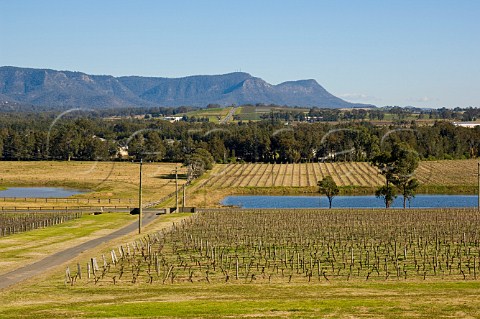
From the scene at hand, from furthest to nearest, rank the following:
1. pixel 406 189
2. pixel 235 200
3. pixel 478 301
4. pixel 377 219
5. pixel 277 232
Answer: pixel 235 200, pixel 406 189, pixel 377 219, pixel 277 232, pixel 478 301

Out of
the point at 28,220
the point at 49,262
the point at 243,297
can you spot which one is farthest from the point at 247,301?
the point at 28,220

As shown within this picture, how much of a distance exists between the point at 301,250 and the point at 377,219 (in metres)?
31.4

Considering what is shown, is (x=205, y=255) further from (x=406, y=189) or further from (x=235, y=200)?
(x=235, y=200)

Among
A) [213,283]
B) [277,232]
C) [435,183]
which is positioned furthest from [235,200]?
[213,283]

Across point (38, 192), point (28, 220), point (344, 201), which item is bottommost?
point (344, 201)

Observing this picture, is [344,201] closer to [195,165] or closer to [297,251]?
[195,165]

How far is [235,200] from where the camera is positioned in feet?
489

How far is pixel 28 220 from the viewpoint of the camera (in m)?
94.9

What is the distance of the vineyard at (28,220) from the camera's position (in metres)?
85.8

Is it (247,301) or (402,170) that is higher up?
(402,170)

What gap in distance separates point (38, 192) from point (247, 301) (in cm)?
12721

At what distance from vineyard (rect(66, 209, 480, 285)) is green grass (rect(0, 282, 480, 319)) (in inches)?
112

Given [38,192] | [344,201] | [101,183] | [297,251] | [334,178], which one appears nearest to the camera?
[297,251]

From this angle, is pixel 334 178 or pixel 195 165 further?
pixel 195 165
